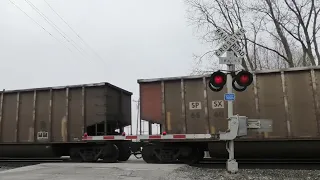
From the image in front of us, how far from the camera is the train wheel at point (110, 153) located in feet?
40.8

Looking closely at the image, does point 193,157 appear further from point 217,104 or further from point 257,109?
point 257,109

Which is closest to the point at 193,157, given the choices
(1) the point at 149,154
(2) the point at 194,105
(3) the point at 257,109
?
(1) the point at 149,154

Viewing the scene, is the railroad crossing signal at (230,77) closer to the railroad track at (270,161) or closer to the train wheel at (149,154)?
the railroad track at (270,161)

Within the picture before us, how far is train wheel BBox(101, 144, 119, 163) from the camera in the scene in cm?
1244

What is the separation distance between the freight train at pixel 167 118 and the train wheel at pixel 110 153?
0.04 meters

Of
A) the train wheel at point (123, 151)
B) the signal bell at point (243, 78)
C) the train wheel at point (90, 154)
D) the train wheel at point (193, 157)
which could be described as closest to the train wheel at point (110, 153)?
the train wheel at point (90, 154)

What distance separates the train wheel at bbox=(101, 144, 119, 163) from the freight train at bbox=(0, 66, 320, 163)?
0.12ft

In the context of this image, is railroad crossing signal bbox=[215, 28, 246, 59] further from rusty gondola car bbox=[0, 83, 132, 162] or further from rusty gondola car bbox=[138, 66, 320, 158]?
rusty gondola car bbox=[0, 83, 132, 162]

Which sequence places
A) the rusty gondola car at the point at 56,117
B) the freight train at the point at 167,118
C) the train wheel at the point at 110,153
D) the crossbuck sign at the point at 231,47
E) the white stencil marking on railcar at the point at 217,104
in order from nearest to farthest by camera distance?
the crossbuck sign at the point at 231,47
the freight train at the point at 167,118
the white stencil marking on railcar at the point at 217,104
the train wheel at the point at 110,153
the rusty gondola car at the point at 56,117

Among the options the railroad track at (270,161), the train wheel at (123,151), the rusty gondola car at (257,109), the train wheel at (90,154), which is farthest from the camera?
the train wheel at (123,151)

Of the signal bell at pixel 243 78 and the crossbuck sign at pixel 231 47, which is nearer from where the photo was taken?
the signal bell at pixel 243 78

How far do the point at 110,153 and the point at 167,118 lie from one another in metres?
2.73

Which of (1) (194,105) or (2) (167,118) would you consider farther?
(2) (167,118)

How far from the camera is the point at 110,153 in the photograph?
1246cm
